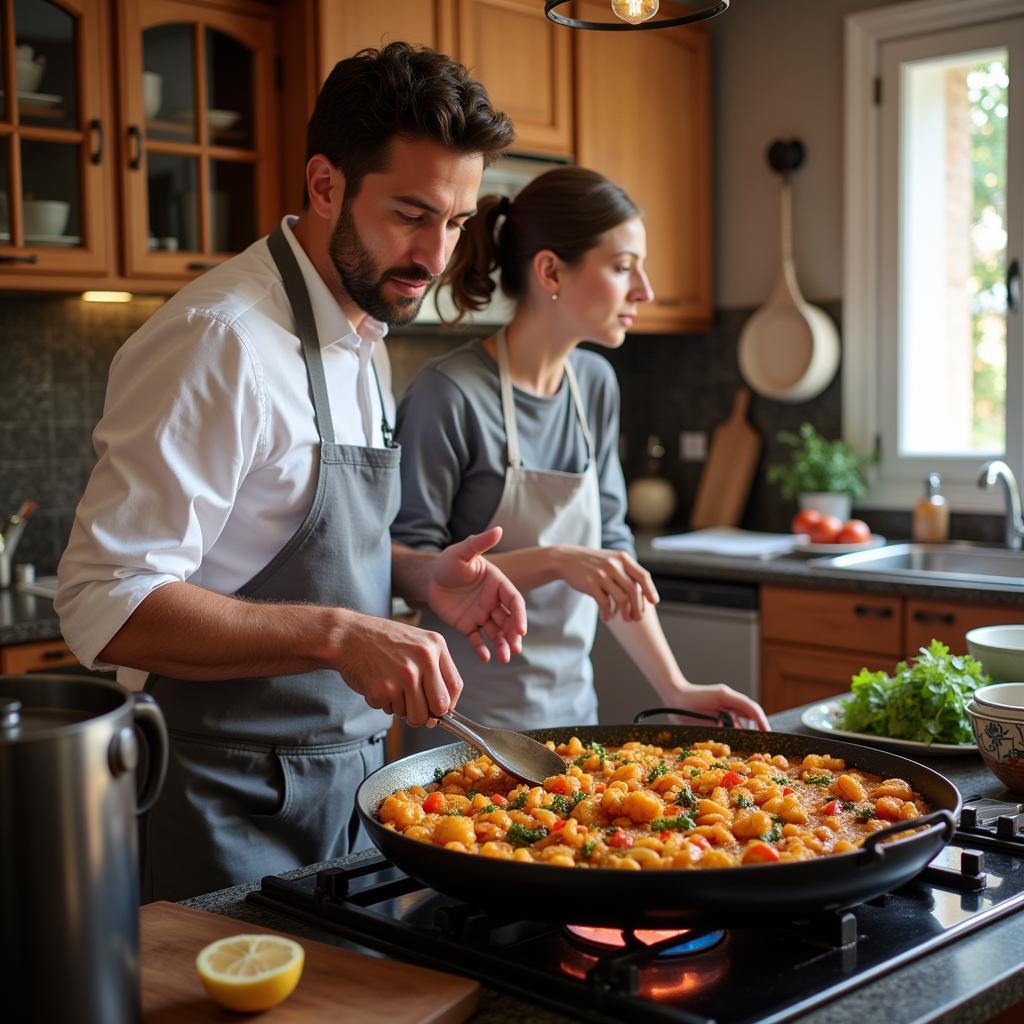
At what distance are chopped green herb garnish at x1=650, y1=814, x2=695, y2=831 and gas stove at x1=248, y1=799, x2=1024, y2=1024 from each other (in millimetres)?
103

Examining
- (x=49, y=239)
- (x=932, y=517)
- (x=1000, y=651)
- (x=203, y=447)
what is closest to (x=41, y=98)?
(x=49, y=239)

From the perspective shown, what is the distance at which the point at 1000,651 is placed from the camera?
1.85 metres

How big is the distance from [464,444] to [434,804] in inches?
42.8

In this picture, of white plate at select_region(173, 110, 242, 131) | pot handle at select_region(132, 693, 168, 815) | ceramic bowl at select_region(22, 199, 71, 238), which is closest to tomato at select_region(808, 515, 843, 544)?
white plate at select_region(173, 110, 242, 131)

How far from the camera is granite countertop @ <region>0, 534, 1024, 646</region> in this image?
9.18 ft

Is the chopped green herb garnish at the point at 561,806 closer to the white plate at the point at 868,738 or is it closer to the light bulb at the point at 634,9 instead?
the white plate at the point at 868,738

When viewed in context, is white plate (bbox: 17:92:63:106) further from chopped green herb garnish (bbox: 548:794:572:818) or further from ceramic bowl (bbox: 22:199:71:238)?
chopped green herb garnish (bbox: 548:794:572:818)

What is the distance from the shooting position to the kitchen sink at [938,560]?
144 inches

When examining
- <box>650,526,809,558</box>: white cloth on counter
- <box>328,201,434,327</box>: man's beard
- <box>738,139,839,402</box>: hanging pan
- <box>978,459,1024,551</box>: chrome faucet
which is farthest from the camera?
<box>738,139,839,402</box>: hanging pan

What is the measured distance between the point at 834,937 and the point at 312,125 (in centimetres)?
129

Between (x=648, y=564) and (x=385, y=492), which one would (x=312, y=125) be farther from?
(x=648, y=564)

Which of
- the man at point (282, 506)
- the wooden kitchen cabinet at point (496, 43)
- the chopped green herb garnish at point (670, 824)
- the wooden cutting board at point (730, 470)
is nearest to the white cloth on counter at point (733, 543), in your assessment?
the wooden cutting board at point (730, 470)

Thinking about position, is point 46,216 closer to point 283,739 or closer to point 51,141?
point 51,141

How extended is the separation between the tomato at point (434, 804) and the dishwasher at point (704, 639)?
2300 mm
